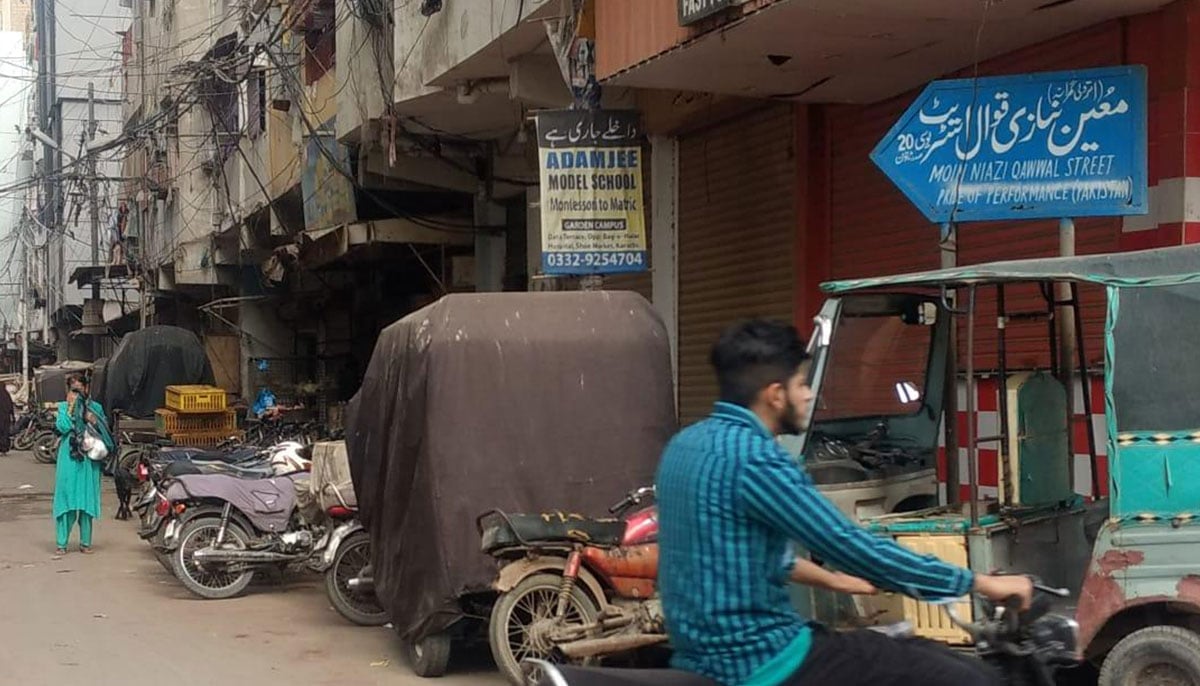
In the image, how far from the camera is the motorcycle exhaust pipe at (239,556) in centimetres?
983

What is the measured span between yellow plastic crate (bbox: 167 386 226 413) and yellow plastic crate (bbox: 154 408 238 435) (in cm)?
7

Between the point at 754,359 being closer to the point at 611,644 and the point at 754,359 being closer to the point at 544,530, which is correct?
the point at 611,644

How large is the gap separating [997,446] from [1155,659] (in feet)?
6.84

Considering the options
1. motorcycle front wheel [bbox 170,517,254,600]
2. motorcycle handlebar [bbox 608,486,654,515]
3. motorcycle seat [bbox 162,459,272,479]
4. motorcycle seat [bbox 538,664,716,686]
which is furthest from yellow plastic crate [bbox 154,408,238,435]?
motorcycle seat [bbox 538,664,716,686]

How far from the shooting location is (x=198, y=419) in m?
17.7

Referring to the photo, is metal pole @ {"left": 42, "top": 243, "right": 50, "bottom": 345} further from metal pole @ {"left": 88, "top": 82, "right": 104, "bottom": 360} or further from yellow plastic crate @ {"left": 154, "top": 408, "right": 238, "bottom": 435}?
yellow plastic crate @ {"left": 154, "top": 408, "right": 238, "bottom": 435}

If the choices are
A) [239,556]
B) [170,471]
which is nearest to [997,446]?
[239,556]

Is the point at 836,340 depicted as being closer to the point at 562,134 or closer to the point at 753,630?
the point at 753,630

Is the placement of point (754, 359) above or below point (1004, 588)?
above

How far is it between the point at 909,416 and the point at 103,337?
4431cm

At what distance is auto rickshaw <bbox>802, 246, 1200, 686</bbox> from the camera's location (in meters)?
4.71

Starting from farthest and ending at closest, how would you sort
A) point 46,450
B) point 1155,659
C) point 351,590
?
point 46,450, point 351,590, point 1155,659

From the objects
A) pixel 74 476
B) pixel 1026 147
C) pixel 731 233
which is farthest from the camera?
pixel 74 476

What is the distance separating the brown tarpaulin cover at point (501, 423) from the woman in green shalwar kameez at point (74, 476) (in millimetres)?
6296
